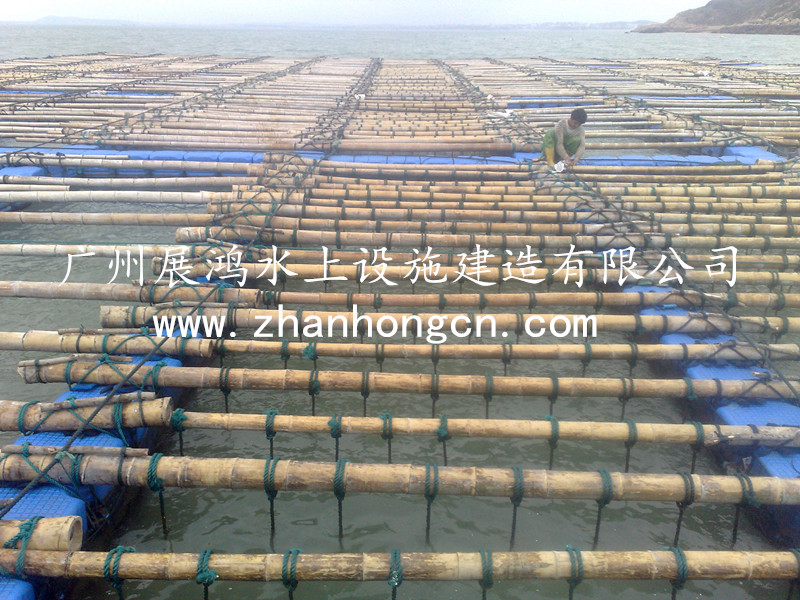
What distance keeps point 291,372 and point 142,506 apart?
2.23 meters

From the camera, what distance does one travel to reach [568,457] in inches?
266

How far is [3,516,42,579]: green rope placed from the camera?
14.5ft

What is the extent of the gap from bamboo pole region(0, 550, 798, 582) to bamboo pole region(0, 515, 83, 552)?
0.08 metres

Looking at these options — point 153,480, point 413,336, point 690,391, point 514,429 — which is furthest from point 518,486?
point 413,336

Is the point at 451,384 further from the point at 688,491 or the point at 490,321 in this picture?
the point at 688,491

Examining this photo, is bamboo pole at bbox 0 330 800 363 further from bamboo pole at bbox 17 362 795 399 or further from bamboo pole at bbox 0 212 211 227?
bamboo pole at bbox 0 212 211 227

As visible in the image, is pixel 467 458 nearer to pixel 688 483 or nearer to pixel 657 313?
pixel 688 483

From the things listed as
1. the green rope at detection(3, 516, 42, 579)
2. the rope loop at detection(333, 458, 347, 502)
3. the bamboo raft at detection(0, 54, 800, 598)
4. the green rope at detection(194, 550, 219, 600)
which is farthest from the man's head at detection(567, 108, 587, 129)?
the green rope at detection(3, 516, 42, 579)

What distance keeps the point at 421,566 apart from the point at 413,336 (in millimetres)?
4460

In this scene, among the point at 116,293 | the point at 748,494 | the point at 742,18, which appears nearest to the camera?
the point at 748,494

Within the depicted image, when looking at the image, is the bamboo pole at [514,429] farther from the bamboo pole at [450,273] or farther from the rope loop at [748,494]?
the bamboo pole at [450,273]

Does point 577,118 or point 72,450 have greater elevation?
point 577,118

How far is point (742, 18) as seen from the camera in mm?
108500

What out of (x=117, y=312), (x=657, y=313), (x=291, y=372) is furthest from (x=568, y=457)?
(x=117, y=312)
